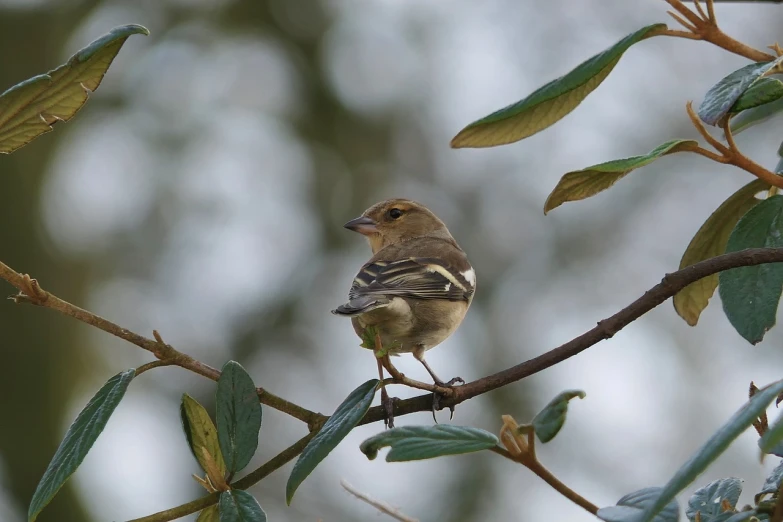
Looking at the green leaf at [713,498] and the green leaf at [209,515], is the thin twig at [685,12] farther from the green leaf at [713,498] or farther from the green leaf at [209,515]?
the green leaf at [209,515]

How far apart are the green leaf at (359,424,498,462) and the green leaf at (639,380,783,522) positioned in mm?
334

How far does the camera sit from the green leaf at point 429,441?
150 cm

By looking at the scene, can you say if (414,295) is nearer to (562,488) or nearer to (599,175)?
(599,175)

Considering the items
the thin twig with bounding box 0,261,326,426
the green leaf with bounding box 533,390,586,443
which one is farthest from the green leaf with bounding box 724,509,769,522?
the thin twig with bounding box 0,261,326,426

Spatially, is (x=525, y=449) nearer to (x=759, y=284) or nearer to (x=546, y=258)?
(x=759, y=284)

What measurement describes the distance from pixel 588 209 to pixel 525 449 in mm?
11960

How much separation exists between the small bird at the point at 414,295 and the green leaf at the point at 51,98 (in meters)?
1.36

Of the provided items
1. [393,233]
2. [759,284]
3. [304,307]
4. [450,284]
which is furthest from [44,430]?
[759,284]

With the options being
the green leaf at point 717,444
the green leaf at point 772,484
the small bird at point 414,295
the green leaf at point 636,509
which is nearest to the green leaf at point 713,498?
the green leaf at point 772,484

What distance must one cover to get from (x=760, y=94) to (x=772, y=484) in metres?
0.70

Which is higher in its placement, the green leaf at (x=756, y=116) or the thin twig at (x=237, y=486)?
the green leaf at (x=756, y=116)

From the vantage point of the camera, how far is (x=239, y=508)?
5.70 feet

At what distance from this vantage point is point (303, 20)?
628 inches

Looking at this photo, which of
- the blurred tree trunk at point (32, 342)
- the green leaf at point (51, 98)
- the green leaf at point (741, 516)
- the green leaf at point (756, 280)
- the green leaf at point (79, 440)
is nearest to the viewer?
the green leaf at point (741, 516)
